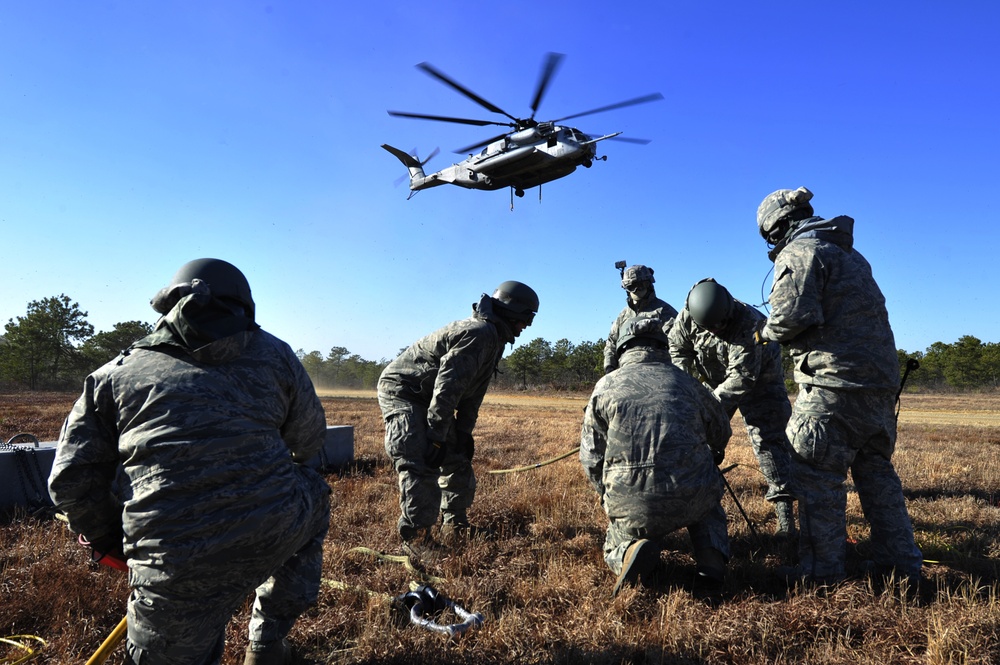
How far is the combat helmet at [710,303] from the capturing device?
484cm

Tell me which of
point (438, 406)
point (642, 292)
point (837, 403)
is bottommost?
point (438, 406)

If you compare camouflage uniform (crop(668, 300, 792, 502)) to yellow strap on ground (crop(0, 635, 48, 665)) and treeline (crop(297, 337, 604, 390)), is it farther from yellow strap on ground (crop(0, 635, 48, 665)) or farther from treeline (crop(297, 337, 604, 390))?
treeline (crop(297, 337, 604, 390))

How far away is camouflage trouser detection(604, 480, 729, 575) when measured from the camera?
355cm

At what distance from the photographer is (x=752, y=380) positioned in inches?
200

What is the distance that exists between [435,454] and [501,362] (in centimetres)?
4118

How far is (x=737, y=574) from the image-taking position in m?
3.95

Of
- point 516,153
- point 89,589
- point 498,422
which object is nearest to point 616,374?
point 89,589

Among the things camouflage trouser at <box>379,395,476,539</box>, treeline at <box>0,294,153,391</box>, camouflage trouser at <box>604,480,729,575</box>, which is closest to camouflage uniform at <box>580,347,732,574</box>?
camouflage trouser at <box>604,480,729,575</box>

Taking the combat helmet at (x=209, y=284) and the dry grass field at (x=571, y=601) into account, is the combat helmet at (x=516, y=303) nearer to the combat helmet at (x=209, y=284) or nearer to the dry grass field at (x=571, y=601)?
the dry grass field at (x=571, y=601)

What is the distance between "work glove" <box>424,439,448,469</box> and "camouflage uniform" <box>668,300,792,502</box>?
2439 millimetres

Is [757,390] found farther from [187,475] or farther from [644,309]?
[187,475]

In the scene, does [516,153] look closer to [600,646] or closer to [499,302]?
[499,302]

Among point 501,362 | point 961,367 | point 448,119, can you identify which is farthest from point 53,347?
point 961,367

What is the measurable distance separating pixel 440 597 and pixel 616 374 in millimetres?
1821
